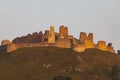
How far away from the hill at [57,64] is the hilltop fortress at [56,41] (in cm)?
203

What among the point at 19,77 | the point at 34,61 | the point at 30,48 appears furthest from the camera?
the point at 30,48

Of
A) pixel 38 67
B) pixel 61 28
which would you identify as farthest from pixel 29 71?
pixel 61 28

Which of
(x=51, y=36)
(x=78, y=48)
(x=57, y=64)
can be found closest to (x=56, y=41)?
(x=51, y=36)

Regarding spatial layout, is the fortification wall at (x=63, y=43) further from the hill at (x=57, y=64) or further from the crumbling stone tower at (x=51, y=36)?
the crumbling stone tower at (x=51, y=36)

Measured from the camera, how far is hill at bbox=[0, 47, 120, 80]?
14825cm

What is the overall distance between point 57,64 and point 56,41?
16.5 meters

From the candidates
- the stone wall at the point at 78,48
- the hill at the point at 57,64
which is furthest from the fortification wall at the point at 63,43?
the stone wall at the point at 78,48

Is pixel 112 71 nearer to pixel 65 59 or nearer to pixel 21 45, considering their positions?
pixel 65 59

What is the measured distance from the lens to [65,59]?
15950cm

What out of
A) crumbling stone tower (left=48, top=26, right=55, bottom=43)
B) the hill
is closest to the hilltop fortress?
crumbling stone tower (left=48, top=26, right=55, bottom=43)

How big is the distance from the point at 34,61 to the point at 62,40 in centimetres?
1588

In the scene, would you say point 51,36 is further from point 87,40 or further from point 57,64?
point 57,64

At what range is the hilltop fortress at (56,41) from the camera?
557ft

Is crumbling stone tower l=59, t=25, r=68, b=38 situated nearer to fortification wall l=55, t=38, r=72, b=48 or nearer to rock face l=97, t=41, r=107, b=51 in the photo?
fortification wall l=55, t=38, r=72, b=48
